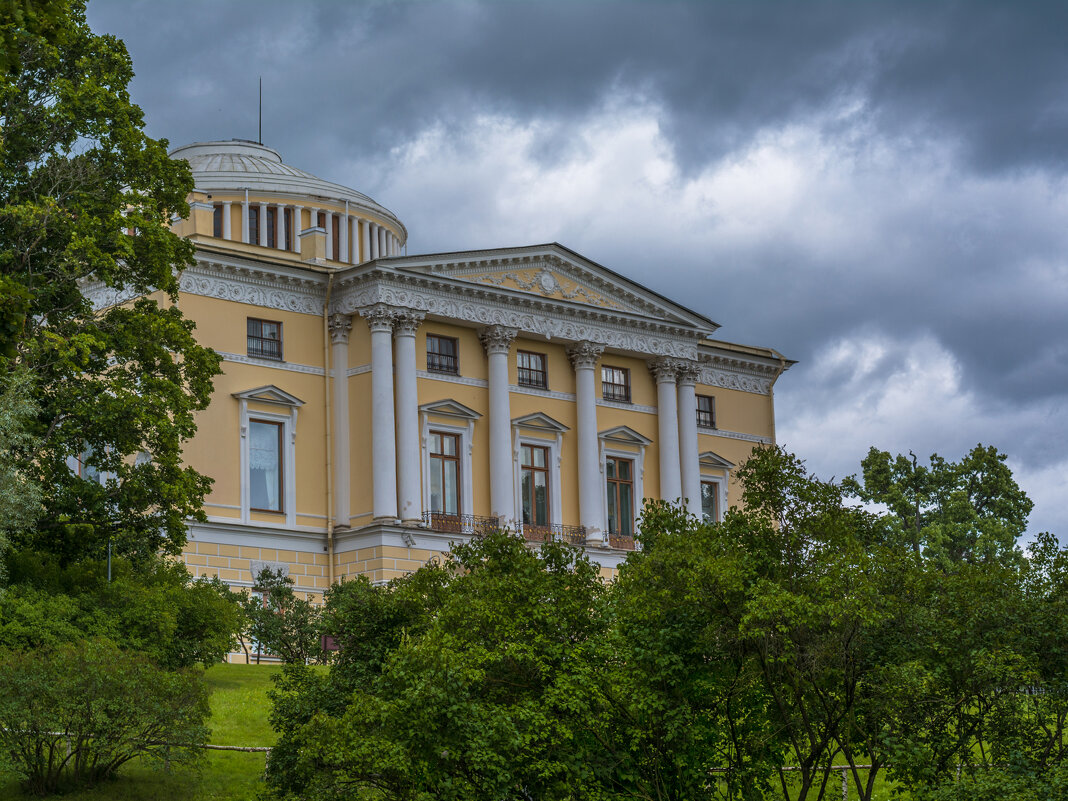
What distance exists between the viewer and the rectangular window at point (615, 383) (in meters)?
53.5

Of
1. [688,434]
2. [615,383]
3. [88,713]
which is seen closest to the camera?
[88,713]

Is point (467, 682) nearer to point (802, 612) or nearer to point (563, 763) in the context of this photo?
point (563, 763)

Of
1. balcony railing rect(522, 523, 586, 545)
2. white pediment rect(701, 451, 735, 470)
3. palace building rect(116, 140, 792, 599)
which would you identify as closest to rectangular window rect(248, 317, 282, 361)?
palace building rect(116, 140, 792, 599)

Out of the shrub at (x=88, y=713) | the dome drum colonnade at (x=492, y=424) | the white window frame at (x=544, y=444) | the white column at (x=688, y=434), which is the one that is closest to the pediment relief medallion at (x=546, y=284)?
the dome drum colonnade at (x=492, y=424)

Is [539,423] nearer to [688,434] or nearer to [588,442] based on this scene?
[588,442]

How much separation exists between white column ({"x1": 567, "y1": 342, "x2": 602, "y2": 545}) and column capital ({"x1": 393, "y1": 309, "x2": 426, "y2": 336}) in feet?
21.3

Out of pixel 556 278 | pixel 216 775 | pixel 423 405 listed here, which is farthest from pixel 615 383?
pixel 216 775

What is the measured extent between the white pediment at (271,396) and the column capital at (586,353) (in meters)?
9.66

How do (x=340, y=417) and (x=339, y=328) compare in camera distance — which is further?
(x=339, y=328)

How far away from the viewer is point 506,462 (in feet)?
162

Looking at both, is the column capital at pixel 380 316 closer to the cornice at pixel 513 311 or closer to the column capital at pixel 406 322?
the cornice at pixel 513 311

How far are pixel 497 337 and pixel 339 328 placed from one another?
503 cm

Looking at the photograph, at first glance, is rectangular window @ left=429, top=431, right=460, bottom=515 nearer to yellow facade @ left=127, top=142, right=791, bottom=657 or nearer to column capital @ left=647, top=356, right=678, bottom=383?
yellow facade @ left=127, top=142, right=791, bottom=657

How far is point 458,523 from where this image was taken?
158 feet
